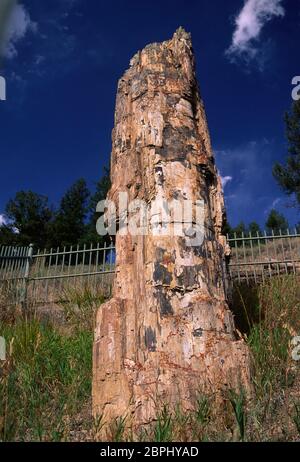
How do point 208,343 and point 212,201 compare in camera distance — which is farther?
point 212,201

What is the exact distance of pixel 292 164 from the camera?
16.5m

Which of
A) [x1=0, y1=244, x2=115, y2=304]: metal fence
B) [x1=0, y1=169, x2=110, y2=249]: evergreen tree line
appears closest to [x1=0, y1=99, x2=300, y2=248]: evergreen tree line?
[x1=0, y1=169, x2=110, y2=249]: evergreen tree line

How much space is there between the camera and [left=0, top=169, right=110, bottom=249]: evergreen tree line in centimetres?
2070

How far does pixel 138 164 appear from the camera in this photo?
3133 millimetres

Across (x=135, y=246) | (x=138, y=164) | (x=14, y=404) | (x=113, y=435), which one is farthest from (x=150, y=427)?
(x=138, y=164)

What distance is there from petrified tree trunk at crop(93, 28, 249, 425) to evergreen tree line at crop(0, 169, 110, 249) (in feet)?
52.5

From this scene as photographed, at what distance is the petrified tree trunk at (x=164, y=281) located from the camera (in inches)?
90.9

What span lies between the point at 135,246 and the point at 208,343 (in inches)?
37.0

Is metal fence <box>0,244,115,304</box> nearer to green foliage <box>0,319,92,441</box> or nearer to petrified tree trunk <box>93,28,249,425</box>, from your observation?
green foliage <box>0,319,92,441</box>

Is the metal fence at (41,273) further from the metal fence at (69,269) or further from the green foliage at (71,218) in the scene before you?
the green foliage at (71,218)

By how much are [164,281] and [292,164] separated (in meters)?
15.7

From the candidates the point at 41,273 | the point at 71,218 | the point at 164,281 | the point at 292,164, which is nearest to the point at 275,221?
the point at 292,164

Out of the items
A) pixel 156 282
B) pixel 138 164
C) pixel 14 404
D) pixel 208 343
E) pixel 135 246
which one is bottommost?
pixel 14 404
